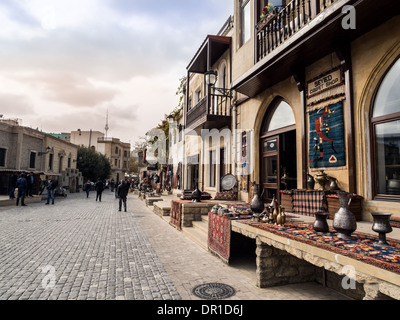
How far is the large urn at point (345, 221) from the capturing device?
3.06 m

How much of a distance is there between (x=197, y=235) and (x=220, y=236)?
1.81m

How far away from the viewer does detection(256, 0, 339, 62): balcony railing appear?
203 inches

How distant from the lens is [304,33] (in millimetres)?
4973

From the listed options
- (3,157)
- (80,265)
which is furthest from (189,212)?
(3,157)

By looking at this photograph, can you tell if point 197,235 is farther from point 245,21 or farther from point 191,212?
point 245,21

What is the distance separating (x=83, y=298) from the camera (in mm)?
3348

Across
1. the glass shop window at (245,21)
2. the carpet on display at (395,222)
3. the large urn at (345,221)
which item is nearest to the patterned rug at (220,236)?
the large urn at (345,221)

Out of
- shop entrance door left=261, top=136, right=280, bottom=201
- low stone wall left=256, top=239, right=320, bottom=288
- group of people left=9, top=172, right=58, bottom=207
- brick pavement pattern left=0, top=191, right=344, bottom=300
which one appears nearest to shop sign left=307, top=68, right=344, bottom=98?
shop entrance door left=261, top=136, right=280, bottom=201

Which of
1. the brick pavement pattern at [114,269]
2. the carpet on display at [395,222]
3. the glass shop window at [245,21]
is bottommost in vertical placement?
the brick pavement pattern at [114,269]

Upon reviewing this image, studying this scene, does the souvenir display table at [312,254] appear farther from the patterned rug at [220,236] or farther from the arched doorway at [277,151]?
the arched doorway at [277,151]

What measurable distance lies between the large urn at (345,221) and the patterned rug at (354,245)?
0.08 metres

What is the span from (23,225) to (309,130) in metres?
9.52

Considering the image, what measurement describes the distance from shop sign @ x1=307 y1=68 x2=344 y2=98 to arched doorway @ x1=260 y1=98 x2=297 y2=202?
1082 mm
